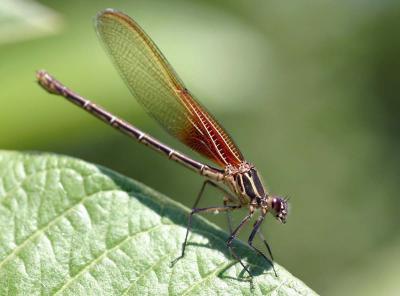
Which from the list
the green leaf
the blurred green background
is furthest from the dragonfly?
the green leaf

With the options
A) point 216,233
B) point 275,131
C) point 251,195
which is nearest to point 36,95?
point 251,195

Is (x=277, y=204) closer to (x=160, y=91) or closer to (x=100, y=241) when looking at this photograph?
(x=160, y=91)

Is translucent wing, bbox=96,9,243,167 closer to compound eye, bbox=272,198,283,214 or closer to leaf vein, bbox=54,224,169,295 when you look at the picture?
compound eye, bbox=272,198,283,214

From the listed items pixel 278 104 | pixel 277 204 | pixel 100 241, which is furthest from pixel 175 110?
pixel 278 104

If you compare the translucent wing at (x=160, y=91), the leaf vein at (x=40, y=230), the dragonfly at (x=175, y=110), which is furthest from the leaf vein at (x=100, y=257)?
the translucent wing at (x=160, y=91)

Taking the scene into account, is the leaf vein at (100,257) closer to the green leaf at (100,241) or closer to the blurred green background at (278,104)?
the green leaf at (100,241)

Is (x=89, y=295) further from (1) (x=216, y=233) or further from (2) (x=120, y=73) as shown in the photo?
(2) (x=120, y=73)
